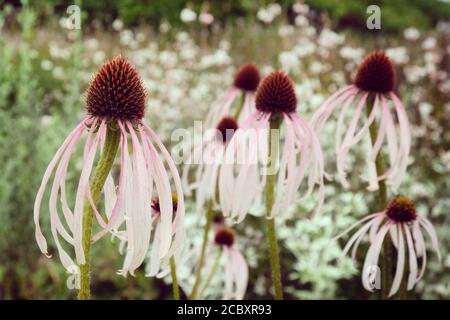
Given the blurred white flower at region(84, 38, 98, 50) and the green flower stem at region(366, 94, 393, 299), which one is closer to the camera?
the green flower stem at region(366, 94, 393, 299)

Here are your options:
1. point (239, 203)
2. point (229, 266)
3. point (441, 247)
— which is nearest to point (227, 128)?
point (229, 266)

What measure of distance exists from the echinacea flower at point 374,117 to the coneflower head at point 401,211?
4 cm

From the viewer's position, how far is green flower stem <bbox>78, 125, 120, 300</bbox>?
25.3 inches

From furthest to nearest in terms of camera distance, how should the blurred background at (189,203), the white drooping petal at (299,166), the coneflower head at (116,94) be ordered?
the blurred background at (189,203)
the white drooping petal at (299,166)
the coneflower head at (116,94)

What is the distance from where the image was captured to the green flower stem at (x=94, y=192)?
644 millimetres

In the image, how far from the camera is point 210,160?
1232mm

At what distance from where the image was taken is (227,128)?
138 centimetres

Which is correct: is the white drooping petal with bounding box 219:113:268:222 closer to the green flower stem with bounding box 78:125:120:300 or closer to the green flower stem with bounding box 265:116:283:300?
the green flower stem with bounding box 265:116:283:300

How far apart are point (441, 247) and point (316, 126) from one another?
47.9 inches

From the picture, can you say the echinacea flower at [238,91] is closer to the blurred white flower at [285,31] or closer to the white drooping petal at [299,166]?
the white drooping petal at [299,166]

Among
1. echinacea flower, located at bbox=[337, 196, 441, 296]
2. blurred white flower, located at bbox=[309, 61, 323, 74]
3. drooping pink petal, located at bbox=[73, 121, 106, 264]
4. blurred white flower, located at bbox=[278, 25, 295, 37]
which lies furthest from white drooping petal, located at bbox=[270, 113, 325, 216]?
blurred white flower, located at bbox=[278, 25, 295, 37]

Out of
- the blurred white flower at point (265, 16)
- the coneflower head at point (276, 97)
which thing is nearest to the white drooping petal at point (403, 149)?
the coneflower head at point (276, 97)

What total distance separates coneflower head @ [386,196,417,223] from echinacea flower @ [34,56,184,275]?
531 millimetres

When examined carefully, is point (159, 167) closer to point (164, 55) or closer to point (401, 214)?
point (401, 214)
